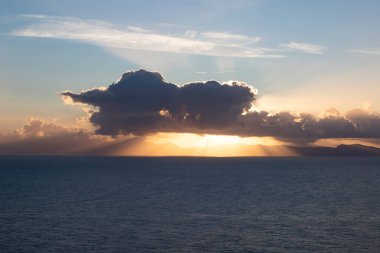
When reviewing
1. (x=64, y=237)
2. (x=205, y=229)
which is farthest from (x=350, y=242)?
(x=64, y=237)

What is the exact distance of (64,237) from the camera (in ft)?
305

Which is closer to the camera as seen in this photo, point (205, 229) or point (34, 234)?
point (34, 234)

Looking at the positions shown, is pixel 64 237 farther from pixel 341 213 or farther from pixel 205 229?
pixel 341 213

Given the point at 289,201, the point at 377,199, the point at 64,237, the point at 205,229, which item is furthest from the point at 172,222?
the point at 377,199

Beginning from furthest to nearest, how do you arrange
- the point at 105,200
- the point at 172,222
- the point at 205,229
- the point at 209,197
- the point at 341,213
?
the point at 209,197 < the point at 105,200 < the point at 341,213 < the point at 172,222 < the point at 205,229

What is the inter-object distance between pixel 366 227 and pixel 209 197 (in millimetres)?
70015

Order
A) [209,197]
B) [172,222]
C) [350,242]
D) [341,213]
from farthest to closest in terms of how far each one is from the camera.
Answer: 1. [209,197]
2. [341,213]
3. [172,222]
4. [350,242]

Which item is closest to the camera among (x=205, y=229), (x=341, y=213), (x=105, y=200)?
(x=205, y=229)

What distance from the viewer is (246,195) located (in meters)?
173

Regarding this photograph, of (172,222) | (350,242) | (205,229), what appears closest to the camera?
(350,242)

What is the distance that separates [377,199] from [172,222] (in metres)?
84.2

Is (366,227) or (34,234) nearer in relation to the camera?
(34,234)

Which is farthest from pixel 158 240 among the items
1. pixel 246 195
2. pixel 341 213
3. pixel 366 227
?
pixel 246 195

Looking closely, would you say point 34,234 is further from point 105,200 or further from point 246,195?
point 246,195
